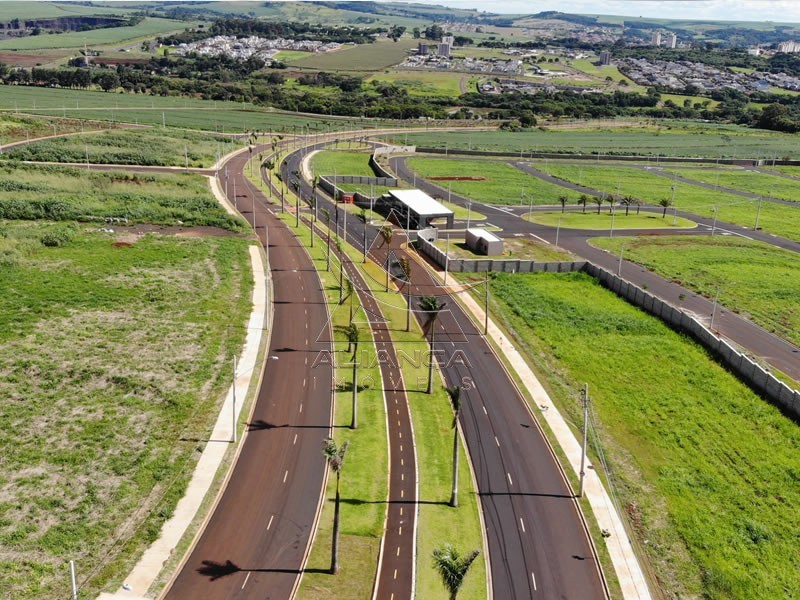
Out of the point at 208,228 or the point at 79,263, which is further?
the point at 208,228

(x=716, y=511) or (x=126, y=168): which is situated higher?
(x=126, y=168)

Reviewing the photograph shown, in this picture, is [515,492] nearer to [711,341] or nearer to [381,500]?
[381,500]

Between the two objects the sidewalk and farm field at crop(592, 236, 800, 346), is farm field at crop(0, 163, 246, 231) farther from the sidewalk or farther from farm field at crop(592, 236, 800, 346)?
farm field at crop(592, 236, 800, 346)

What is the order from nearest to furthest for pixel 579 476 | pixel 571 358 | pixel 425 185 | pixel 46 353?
pixel 579 476
pixel 46 353
pixel 571 358
pixel 425 185

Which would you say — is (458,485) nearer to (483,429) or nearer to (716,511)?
(483,429)

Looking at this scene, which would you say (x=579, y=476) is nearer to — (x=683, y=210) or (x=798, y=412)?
(x=798, y=412)

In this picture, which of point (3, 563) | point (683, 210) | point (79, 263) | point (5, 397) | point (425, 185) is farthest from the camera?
point (425, 185)

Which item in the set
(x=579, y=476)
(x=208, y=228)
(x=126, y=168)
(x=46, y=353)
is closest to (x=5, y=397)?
(x=46, y=353)
